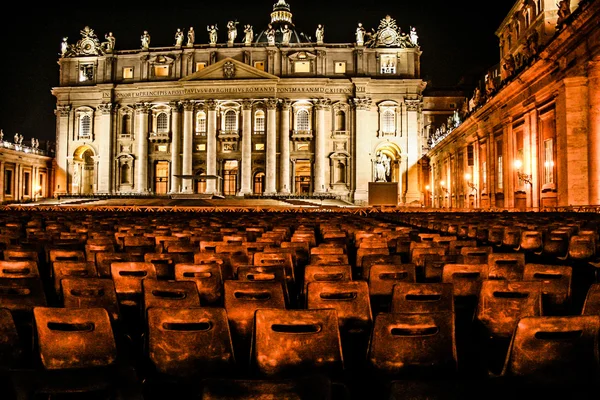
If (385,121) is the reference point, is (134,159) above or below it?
below

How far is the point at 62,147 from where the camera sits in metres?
73.6

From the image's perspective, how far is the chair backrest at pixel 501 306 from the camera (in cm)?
432

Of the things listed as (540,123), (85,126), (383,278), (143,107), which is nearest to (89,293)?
(383,278)

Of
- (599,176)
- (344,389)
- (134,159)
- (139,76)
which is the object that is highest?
(139,76)

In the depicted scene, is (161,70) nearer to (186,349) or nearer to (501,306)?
(501,306)

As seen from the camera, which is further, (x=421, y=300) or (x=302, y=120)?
(x=302, y=120)

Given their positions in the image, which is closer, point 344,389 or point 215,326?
point 344,389

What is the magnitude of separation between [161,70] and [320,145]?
26111 millimetres

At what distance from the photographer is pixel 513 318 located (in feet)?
14.3

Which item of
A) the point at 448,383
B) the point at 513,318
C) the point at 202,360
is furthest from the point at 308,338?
the point at 513,318

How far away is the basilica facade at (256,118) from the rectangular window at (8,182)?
701cm

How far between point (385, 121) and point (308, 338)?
6889 cm

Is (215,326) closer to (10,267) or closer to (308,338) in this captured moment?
(308,338)

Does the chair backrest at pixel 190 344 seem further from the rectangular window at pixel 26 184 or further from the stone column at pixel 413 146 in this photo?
the rectangular window at pixel 26 184
